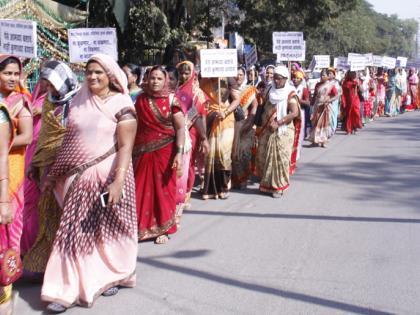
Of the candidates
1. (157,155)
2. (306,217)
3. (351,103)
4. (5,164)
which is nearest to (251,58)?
(351,103)

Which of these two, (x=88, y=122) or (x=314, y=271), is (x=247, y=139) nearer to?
(x=314, y=271)

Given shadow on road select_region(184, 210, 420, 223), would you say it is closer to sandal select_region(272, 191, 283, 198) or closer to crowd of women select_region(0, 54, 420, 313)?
crowd of women select_region(0, 54, 420, 313)

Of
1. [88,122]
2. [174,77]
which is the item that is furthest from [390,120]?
[88,122]

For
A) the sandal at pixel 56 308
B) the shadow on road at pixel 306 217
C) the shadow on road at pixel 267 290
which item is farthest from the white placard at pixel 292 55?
the sandal at pixel 56 308

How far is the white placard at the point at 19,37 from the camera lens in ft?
21.0

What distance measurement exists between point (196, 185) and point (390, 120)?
10.7m

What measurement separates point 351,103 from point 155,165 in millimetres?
9806

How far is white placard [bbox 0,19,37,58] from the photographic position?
6.40 metres

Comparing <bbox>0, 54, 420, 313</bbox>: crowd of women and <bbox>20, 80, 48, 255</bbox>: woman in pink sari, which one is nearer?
<bbox>0, 54, 420, 313</bbox>: crowd of women

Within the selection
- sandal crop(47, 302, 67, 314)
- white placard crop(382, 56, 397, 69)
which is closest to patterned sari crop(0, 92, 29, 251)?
sandal crop(47, 302, 67, 314)

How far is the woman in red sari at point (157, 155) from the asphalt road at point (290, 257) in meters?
0.24

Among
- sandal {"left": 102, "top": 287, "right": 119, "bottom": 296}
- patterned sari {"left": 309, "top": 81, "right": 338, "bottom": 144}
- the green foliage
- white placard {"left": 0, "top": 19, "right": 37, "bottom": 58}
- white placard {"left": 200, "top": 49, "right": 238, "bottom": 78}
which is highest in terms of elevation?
the green foliage

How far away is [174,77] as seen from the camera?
6430 mm

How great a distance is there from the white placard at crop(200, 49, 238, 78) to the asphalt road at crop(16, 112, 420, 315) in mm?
1564
